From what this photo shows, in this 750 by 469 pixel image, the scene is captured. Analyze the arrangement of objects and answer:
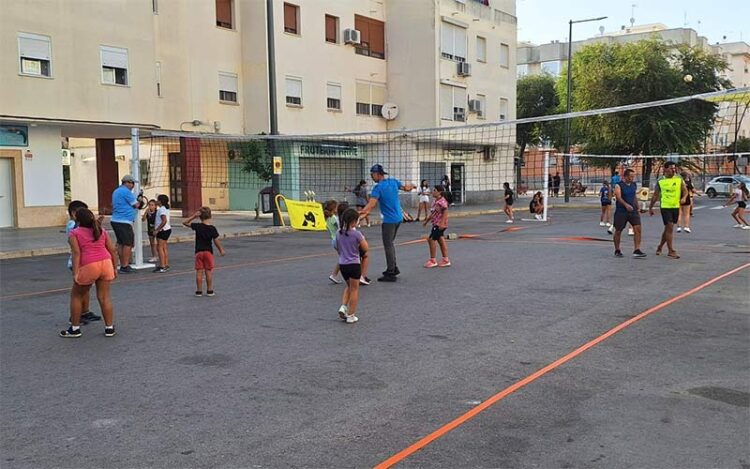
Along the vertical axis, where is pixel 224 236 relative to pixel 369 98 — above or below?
below

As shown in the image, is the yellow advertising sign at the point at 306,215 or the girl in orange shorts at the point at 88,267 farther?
the yellow advertising sign at the point at 306,215

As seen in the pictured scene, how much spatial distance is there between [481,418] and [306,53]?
27.7 m

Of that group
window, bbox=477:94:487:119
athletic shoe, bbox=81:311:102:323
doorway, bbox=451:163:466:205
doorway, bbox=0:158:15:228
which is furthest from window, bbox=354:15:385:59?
athletic shoe, bbox=81:311:102:323

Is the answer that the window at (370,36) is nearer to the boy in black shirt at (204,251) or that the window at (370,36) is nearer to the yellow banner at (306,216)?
the yellow banner at (306,216)

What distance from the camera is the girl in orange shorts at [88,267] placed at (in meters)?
7.26

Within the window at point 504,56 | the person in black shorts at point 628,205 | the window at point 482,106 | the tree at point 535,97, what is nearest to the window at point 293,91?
the window at point 482,106

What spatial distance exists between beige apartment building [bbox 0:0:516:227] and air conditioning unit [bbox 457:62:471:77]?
0.26 meters

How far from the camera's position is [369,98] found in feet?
113

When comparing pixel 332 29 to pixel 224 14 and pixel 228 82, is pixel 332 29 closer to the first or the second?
pixel 224 14

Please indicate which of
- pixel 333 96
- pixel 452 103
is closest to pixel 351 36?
pixel 333 96

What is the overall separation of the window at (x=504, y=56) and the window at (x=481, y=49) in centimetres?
200

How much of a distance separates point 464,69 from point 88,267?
105ft

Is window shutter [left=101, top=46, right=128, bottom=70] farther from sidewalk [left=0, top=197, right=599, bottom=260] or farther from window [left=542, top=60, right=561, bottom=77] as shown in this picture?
window [left=542, top=60, right=561, bottom=77]

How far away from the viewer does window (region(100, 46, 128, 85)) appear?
2206 centimetres
